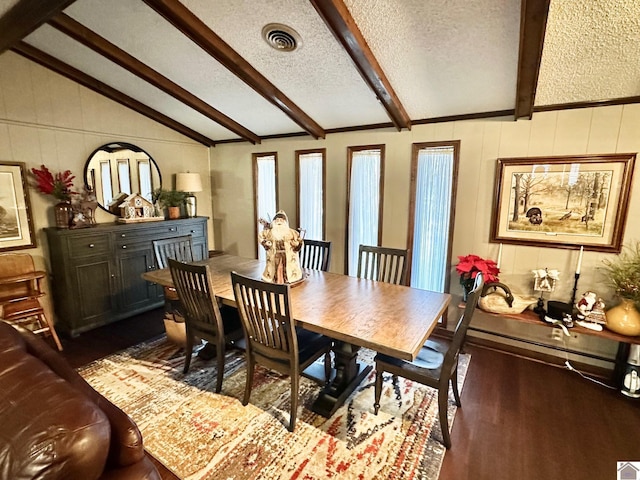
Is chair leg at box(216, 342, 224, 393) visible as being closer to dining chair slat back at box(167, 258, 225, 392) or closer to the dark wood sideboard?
dining chair slat back at box(167, 258, 225, 392)

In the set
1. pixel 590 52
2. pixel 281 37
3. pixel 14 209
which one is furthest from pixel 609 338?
pixel 14 209

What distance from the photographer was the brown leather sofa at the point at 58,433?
830mm

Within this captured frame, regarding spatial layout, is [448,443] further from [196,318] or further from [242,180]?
[242,180]

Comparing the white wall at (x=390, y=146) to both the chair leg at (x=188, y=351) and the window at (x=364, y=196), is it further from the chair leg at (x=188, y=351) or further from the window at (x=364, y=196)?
the chair leg at (x=188, y=351)

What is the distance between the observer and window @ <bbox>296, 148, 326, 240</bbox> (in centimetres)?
392

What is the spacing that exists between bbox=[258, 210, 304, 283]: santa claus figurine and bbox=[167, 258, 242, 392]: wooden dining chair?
455mm

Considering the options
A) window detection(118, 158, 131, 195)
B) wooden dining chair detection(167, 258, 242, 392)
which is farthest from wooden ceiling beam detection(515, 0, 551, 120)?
window detection(118, 158, 131, 195)

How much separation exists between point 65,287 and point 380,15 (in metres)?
3.61

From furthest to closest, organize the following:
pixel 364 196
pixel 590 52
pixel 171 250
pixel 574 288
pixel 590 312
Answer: pixel 364 196 < pixel 171 250 < pixel 574 288 < pixel 590 312 < pixel 590 52

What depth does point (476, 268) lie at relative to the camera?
2771 mm

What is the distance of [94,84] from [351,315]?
3.67 metres

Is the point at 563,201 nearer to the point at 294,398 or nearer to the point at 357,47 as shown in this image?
the point at 357,47

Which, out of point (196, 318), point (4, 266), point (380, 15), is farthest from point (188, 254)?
point (380, 15)

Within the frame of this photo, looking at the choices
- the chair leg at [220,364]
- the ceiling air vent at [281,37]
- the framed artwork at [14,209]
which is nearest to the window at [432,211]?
the ceiling air vent at [281,37]
